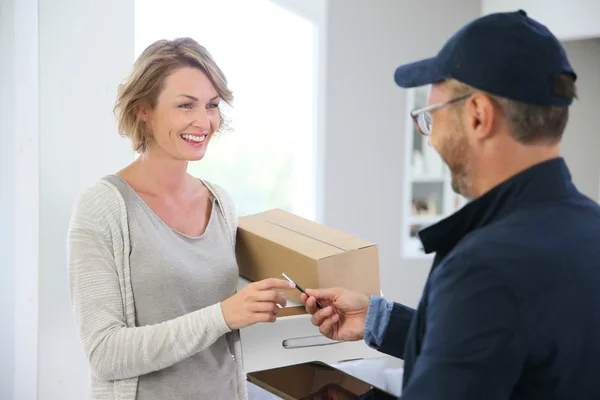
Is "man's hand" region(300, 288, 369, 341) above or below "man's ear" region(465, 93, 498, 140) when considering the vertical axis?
below

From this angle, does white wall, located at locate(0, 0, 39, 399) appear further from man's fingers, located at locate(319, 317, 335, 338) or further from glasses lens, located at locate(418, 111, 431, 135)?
glasses lens, located at locate(418, 111, 431, 135)

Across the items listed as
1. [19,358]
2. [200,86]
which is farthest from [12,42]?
[19,358]

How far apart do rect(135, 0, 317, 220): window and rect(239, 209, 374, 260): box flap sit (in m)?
1.30

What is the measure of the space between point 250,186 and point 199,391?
6.63ft

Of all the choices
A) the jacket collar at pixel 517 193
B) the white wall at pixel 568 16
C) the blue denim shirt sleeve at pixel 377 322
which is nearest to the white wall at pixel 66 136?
the blue denim shirt sleeve at pixel 377 322

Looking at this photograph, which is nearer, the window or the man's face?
the man's face

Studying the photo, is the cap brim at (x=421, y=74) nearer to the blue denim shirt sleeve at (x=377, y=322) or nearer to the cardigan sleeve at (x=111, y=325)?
the blue denim shirt sleeve at (x=377, y=322)

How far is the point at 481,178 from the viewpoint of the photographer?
2.98 feet

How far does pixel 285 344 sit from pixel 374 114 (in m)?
2.53

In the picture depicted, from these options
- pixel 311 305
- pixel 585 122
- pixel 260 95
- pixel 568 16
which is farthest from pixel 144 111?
pixel 585 122

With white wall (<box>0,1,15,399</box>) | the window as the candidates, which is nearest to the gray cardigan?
white wall (<box>0,1,15,399</box>)

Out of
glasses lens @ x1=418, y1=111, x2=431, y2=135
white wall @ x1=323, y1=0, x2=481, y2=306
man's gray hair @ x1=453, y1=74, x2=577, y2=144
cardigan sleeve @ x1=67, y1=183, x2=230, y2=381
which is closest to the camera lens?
man's gray hair @ x1=453, y1=74, x2=577, y2=144

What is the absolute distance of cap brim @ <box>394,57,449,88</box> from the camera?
0.93m

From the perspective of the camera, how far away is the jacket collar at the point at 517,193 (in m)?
0.85
